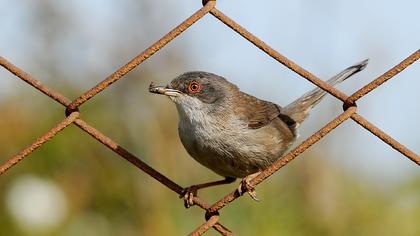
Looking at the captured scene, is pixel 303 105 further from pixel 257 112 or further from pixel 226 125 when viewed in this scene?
pixel 226 125

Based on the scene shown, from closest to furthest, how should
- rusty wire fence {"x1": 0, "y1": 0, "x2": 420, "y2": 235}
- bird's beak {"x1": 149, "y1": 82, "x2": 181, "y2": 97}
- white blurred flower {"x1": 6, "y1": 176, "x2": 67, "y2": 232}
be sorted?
rusty wire fence {"x1": 0, "y1": 0, "x2": 420, "y2": 235} → bird's beak {"x1": 149, "y1": 82, "x2": 181, "y2": 97} → white blurred flower {"x1": 6, "y1": 176, "x2": 67, "y2": 232}

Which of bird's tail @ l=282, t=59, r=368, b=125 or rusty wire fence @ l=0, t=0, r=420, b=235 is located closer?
rusty wire fence @ l=0, t=0, r=420, b=235

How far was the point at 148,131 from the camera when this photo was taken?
619 centimetres

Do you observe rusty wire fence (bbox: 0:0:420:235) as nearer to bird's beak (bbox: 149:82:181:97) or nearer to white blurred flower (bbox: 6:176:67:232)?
bird's beak (bbox: 149:82:181:97)

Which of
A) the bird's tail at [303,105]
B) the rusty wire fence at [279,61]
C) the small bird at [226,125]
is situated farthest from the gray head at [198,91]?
the rusty wire fence at [279,61]

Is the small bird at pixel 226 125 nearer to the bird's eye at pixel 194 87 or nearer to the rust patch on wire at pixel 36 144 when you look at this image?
the bird's eye at pixel 194 87

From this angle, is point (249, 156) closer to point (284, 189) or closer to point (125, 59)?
point (284, 189)

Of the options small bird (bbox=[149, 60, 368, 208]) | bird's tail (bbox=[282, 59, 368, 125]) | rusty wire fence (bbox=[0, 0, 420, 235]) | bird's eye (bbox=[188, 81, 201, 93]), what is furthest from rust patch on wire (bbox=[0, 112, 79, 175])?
bird's tail (bbox=[282, 59, 368, 125])

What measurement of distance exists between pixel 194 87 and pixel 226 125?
32 cm

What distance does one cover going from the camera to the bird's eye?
4758 mm

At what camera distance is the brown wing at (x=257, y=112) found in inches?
189

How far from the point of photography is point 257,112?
195 inches

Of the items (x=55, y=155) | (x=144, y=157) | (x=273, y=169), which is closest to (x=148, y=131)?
(x=144, y=157)

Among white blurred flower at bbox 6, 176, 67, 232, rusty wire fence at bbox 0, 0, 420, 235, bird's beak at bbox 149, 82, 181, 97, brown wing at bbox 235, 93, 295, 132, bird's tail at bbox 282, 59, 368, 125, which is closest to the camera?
rusty wire fence at bbox 0, 0, 420, 235
